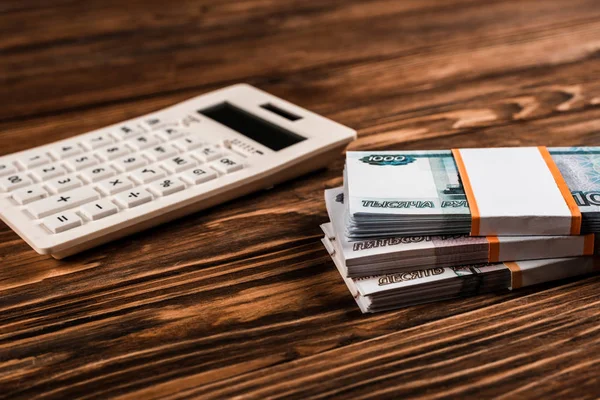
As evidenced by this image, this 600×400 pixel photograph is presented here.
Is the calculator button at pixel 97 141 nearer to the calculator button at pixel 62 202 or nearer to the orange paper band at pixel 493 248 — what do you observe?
the calculator button at pixel 62 202

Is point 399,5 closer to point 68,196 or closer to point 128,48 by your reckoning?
point 128,48

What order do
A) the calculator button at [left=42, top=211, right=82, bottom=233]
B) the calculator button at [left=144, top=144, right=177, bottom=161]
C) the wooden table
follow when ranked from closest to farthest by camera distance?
the wooden table, the calculator button at [left=42, top=211, right=82, bottom=233], the calculator button at [left=144, top=144, right=177, bottom=161]

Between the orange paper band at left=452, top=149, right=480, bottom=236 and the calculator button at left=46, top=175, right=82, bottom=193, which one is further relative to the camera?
the calculator button at left=46, top=175, right=82, bottom=193

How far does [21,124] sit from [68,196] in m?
0.29

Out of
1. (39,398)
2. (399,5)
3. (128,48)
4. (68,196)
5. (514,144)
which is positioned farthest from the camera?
(399,5)

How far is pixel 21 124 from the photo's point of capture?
87cm

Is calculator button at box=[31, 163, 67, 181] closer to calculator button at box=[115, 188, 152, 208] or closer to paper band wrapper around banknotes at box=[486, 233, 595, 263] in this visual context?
calculator button at box=[115, 188, 152, 208]

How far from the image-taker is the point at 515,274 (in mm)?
523

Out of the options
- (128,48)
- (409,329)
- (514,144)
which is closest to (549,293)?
(409,329)

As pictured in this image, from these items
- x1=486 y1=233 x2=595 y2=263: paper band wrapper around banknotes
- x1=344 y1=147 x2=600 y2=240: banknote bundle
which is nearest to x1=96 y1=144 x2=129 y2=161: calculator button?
x1=344 y1=147 x2=600 y2=240: banknote bundle

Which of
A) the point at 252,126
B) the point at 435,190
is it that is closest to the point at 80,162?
the point at 252,126

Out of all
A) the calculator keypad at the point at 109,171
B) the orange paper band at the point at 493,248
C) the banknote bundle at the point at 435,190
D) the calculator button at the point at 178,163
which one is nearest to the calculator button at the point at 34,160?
the calculator keypad at the point at 109,171

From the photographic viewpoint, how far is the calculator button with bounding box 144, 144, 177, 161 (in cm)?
68

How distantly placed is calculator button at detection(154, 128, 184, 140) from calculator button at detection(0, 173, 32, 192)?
0.12 m
